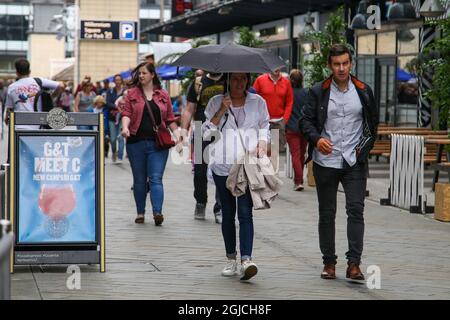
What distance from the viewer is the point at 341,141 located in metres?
8.96

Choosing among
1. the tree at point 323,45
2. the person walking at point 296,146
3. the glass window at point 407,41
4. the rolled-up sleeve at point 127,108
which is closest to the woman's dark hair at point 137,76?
the rolled-up sleeve at point 127,108

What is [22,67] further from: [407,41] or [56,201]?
[407,41]

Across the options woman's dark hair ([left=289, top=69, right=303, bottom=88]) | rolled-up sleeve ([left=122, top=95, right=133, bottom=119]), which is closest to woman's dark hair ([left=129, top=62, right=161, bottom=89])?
rolled-up sleeve ([left=122, top=95, right=133, bottom=119])

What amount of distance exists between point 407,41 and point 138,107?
13388 millimetres

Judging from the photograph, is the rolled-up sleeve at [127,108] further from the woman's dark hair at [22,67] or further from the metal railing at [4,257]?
the metal railing at [4,257]

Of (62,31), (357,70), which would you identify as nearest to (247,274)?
(357,70)

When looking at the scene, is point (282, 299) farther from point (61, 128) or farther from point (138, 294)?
point (61, 128)

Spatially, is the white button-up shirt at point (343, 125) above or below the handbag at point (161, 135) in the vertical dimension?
above

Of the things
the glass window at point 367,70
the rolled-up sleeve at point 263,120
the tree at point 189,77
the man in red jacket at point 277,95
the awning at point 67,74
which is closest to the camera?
the rolled-up sleeve at point 263,120

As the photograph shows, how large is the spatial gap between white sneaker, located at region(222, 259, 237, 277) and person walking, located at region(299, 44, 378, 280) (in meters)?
0.65

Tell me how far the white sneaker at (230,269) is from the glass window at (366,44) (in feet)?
60.4

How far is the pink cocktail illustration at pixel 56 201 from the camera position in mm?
8969

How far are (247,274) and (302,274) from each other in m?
0.71
